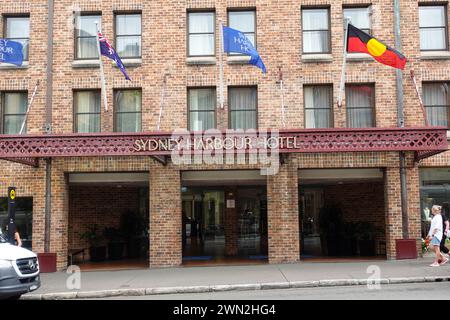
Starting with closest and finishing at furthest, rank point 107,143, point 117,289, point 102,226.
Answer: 1. point 117,289
2. point 107,143
3. point 102,226

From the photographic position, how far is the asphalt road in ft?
34.8

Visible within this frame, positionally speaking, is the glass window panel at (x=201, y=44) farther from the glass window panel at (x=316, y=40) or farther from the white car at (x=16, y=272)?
the white car at (x=16, y=272)

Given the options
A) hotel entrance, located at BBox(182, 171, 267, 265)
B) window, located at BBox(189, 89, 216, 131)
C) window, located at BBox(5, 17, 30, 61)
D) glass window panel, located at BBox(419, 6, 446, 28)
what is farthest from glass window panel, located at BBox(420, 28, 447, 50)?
window, located at BBox(5, 17, 30, 61)

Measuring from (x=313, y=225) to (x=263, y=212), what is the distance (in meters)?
2.28

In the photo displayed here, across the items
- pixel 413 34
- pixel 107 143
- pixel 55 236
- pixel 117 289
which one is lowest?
pixel 117 289

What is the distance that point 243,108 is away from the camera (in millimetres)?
17719

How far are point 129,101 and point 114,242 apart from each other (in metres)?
5.76

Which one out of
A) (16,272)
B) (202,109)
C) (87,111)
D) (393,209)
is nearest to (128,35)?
(87,111)

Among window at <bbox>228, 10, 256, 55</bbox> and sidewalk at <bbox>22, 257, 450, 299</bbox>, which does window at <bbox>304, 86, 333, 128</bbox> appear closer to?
window at <bbox>228, 10, 256, 55</bbox>

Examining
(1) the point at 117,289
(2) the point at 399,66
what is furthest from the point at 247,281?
(2) the point at 399,66

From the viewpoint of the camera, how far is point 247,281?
13.2 m

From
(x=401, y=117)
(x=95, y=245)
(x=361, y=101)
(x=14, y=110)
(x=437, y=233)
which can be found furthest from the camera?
(x=95, y=245)

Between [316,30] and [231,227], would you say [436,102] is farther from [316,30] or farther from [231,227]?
[231,227]

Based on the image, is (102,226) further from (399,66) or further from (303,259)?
(399,66)
